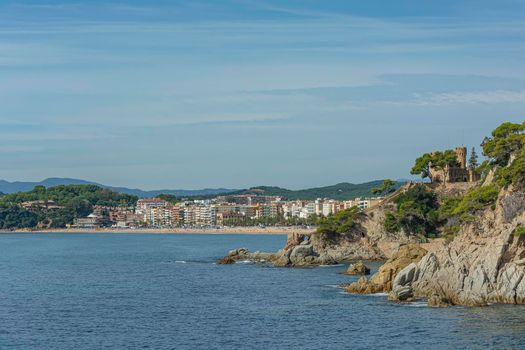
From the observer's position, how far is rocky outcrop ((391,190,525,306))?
5484 cm

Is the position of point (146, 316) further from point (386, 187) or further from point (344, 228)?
point (386, 187)

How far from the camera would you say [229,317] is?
53875 mm

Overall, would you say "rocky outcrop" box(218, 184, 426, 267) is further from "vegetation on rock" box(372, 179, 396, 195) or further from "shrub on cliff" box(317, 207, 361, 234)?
"vegetation on rock" box(372, 179, 396, 195)

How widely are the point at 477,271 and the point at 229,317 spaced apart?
49.6ft

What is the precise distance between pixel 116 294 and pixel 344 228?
120 ft

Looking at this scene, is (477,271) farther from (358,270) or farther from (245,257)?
(245,257)

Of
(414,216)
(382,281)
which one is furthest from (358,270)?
(414,216)

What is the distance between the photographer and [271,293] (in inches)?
2576

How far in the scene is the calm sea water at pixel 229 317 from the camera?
45.6 meters

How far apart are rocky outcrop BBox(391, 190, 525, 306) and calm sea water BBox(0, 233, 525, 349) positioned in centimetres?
195

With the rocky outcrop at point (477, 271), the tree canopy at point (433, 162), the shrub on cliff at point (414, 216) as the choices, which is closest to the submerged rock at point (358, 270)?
the rocky outcrop at point (477, 271)

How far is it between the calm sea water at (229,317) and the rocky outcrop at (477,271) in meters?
1.95

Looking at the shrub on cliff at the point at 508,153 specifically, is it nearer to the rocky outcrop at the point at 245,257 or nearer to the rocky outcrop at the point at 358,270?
the rocky outcrop at the point at 358,270

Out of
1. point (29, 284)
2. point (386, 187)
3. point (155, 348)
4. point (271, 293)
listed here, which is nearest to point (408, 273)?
point (271, 293)
